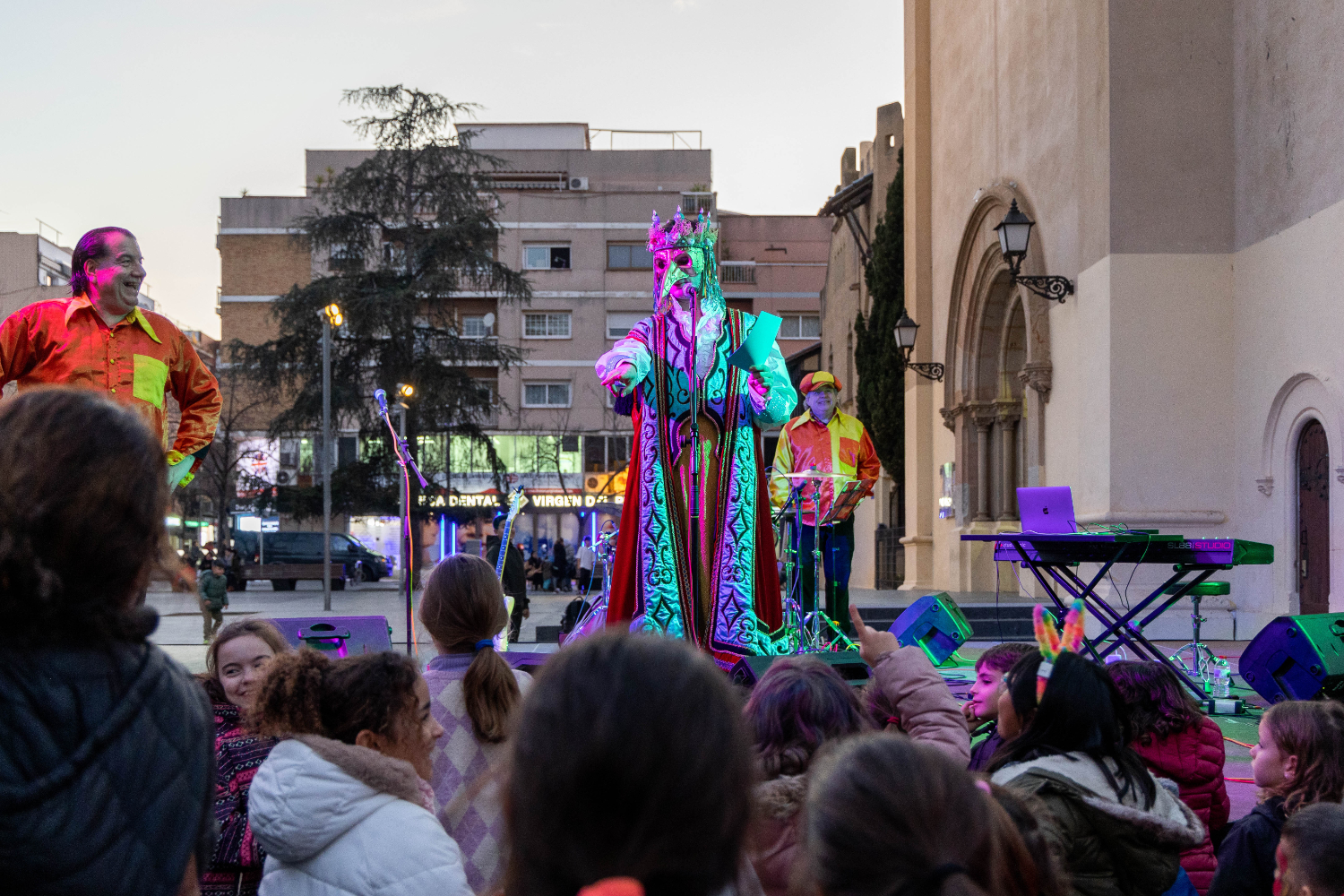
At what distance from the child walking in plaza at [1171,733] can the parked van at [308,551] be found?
3121 cm

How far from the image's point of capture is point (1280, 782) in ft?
10.9

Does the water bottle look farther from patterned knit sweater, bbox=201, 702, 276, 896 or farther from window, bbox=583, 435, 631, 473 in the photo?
window, bbox=583, 435, 631, 473

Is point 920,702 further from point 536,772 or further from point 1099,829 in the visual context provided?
point 536,772

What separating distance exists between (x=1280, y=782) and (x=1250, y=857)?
0.31 metres

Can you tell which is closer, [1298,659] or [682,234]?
[1298,659]

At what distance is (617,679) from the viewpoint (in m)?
1.36

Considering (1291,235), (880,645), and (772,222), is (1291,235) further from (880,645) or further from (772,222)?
(772,222)

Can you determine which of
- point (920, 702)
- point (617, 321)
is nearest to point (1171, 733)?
point (920, 702)

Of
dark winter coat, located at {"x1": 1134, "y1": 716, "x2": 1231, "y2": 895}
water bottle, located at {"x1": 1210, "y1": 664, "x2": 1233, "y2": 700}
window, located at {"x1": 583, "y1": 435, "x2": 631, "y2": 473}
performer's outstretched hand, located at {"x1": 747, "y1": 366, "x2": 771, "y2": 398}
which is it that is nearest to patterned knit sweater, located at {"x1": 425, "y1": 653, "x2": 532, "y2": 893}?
dark winter coat, located at {"x1": 1134, "y1": 716, "x2": 1231, "y2": 895}

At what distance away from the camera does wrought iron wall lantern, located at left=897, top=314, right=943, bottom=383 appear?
59.8 ft

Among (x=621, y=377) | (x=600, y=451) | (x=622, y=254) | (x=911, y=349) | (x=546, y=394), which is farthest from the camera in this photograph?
(x=622, y=254)

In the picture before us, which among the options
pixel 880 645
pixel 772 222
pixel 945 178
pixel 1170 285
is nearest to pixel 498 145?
pixel 772 222

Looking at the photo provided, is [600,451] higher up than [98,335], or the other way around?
[600,451]

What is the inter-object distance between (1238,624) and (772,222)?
137 ft
